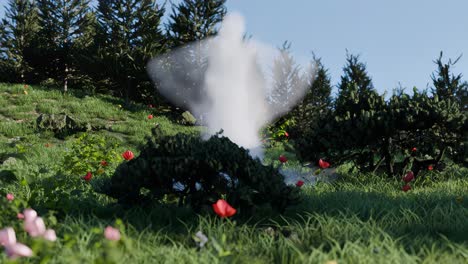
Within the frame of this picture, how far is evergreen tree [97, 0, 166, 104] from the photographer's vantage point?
71.8 ft

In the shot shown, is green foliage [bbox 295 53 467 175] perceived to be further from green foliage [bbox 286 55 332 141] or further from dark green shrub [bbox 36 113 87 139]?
green foliage [bbox 286 55 332 141]

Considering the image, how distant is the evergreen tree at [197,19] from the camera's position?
22.2 meters

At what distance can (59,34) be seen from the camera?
27281 mm

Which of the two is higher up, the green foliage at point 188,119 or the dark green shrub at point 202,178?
the green foliage at point 188,119

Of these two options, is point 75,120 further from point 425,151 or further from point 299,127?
point 425,151

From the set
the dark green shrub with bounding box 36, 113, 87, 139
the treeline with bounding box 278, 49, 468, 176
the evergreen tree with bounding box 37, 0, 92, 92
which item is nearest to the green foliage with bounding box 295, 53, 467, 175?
the treeline with bounding box 278, 49, 468, 176

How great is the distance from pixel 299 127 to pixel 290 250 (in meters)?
17.7

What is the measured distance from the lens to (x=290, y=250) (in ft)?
12.2

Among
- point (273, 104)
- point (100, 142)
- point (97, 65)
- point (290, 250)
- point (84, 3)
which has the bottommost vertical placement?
point (290, 250)

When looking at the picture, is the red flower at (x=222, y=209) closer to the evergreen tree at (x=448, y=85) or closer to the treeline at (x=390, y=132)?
the treeline at (x=390, y=132)

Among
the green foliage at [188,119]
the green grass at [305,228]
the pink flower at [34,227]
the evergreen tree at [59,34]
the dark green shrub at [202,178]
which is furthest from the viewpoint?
the evergreen tree at [59,34]

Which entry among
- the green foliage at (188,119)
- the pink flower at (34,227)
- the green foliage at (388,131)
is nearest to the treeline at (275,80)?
the green foliage at (388,131)

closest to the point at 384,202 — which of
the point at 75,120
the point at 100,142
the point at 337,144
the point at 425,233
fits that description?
the point at 425,233

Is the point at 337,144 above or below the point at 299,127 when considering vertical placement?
below
